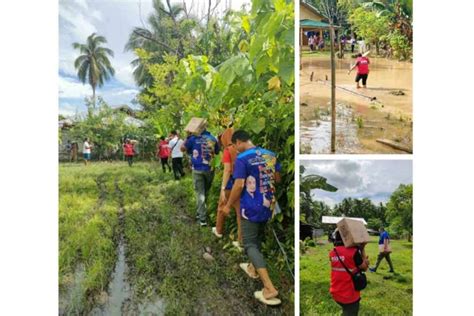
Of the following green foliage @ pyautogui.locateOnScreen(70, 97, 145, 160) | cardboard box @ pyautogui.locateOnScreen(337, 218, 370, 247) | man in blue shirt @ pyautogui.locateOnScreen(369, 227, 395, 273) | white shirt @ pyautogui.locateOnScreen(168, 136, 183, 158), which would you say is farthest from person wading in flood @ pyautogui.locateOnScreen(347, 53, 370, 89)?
green foliage @ pyautogui.locateOnScreen(70, 97, 145, 160)

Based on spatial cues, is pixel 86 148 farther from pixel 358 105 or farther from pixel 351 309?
pixel 351 309

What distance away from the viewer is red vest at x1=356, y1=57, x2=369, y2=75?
135 inches

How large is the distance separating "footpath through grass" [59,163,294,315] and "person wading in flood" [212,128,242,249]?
0.08 m

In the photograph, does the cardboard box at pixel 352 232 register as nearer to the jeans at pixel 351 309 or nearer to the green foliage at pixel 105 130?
the jeans at pixel 351 309

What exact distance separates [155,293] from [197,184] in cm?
79

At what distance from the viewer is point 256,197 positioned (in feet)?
10.9

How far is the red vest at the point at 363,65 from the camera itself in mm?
3434

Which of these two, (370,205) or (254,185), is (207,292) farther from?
(370,205)

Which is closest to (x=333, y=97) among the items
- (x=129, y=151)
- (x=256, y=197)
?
(x=256, y=197)

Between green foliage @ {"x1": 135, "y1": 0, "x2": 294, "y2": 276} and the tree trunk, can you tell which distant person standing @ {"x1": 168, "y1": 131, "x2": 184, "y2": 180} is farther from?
the tree trunk

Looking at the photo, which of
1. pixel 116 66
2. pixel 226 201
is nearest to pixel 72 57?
pixel 116 66

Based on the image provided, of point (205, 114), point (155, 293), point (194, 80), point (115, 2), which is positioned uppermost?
point (115, 2)

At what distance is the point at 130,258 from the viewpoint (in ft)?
11.7

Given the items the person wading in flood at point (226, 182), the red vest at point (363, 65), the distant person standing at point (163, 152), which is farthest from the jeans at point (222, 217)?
the red vest at point (363, 65)
